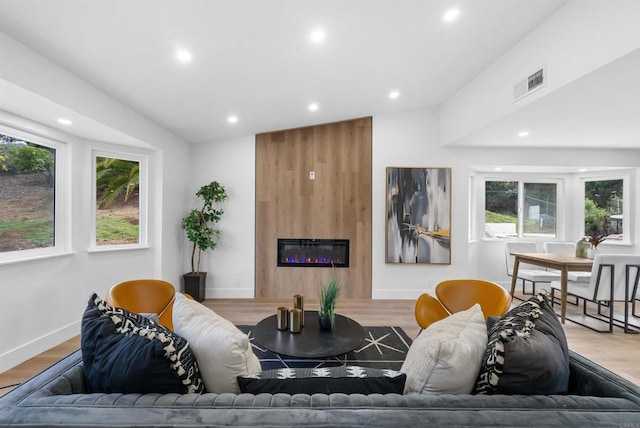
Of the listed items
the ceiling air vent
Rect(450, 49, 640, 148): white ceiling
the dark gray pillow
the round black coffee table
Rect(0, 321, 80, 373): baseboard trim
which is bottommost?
Rect(0, 321, 80, 373): baseboard trim

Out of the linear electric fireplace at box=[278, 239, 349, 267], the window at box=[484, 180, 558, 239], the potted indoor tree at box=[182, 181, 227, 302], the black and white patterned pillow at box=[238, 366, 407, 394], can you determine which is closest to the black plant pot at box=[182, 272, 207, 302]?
the potted indoor tree at box=[182, 181, 227, 302]

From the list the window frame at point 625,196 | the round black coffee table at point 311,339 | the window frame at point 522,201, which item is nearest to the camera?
the round black coffee table at point 311,339

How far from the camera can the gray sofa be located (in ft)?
2.66

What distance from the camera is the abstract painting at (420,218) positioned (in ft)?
15.4

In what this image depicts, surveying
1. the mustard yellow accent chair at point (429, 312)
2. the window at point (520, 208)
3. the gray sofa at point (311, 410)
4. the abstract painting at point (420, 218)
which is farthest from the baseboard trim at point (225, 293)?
the window at point (520, 208)

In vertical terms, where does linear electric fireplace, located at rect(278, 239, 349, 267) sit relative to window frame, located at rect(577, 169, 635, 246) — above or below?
below

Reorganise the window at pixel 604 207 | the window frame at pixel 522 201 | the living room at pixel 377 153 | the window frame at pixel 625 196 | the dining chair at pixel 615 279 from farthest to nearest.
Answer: the window frame at pixel 522 201 → the window at pixel 604 207 → the window frame at pixel 625 196 → the dining chair at pixel 615 279 → the living room at pixel 377 153

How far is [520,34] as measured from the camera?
107 inches

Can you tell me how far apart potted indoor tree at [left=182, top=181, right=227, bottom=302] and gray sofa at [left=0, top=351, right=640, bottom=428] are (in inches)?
135

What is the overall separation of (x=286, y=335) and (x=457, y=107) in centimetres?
368

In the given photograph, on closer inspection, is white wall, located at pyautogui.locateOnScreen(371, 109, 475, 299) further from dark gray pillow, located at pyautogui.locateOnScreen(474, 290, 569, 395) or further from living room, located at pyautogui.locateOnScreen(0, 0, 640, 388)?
dark gray pillow, located at pyautogui.locateOnScreen(474, 290, 569, 395)

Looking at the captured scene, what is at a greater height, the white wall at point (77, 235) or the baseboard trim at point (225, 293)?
the white wall at point (77, 235)

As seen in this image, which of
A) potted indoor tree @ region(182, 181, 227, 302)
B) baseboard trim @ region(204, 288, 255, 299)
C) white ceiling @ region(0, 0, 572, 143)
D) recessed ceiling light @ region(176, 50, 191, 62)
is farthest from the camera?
baseboard trim @ region(204, 288, 255, 299)

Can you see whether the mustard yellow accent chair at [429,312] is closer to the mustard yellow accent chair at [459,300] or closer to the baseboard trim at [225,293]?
the mustard yellow accent chair at [459,300]
